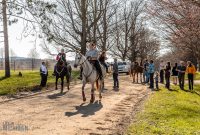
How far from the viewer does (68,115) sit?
1268cm

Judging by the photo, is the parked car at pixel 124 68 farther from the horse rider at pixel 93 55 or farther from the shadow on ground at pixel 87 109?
the shadow on ground at pixel 87 109

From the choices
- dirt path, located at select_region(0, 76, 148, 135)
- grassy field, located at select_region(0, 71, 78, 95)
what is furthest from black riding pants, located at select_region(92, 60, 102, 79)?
grassy field, located at select_region(0, 71, 78, 95)

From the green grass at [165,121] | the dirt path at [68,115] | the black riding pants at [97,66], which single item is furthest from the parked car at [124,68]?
the green grass at [165,121]

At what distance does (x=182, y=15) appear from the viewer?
51.6 feet

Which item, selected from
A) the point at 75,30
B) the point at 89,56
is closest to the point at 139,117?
the point at 89,56

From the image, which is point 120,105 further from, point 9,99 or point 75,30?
point 75,30

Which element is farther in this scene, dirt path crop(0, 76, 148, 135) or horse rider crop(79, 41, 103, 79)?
horse rider crop(79, 41, 103, 79)

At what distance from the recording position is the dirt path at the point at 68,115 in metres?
10.2

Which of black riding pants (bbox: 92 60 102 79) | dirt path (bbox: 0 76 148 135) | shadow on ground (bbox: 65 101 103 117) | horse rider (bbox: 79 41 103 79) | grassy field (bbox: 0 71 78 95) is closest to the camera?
dirt path (bbox: 0 76 148 135)

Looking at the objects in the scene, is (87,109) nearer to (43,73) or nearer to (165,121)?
(165,121)

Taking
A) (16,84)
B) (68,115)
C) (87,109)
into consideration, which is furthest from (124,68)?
(68,115)

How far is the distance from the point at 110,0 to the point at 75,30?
324 inches

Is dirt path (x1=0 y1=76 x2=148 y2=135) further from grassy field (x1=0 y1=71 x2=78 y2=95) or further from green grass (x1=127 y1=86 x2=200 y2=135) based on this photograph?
grassy field (x1=0 y1=71 x2=78 y2=95)

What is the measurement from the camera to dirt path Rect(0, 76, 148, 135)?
10250mm
